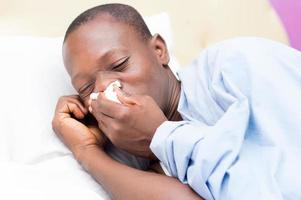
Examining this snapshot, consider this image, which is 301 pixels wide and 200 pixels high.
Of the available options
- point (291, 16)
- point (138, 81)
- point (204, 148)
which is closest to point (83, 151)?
point (138, 81)

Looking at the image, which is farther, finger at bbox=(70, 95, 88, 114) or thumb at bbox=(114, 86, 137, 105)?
finger at bbox=(70, 95, 88, 114)

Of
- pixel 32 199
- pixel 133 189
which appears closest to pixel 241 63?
pixel 133 189

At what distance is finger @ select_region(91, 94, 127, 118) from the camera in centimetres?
85

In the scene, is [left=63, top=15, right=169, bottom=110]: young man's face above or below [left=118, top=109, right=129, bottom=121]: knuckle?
above

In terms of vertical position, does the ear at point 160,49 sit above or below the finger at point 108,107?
above

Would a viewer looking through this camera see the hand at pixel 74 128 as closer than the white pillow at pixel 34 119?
No

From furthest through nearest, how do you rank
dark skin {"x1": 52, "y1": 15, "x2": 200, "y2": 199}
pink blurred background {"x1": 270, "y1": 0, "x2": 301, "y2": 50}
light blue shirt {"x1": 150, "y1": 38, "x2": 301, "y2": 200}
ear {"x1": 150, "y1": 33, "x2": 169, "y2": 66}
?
pink blurred background {"x1": 270, "y1": 0, "x2": 301, "y2": 50} < ear {"x1": 150, "y1": 33, "x2": 169, "y2": 66} < dark skin {"x1": 52, "y1": 15, "x2": 200, "y2": 199} < light blue shirt {"x1": 150, "y1": 38, "x2": 301, "y2": 200}

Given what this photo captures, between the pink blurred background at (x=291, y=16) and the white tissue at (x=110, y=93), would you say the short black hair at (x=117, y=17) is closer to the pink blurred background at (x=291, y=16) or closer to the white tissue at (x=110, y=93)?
the white tissue at (x=110, y=93)

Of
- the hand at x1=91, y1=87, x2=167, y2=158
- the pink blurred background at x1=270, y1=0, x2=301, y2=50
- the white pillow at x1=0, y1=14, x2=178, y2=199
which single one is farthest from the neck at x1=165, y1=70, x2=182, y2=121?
the pink blurred background at x1=270, y1=0, x2=301, y2=50

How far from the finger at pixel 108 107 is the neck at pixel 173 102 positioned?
16cm

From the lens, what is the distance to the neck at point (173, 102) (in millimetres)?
983

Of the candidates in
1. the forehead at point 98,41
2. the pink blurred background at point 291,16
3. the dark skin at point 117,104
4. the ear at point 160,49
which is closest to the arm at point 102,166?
the dark skin at point 117,104

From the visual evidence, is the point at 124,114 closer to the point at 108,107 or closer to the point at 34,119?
the point at 108,107

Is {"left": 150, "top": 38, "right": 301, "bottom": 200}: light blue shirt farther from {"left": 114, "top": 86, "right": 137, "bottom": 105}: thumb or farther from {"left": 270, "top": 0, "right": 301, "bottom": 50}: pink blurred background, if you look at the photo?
{"left": 270, "top": 0, "right": 301, "bottom": 50}: pink blurred background
